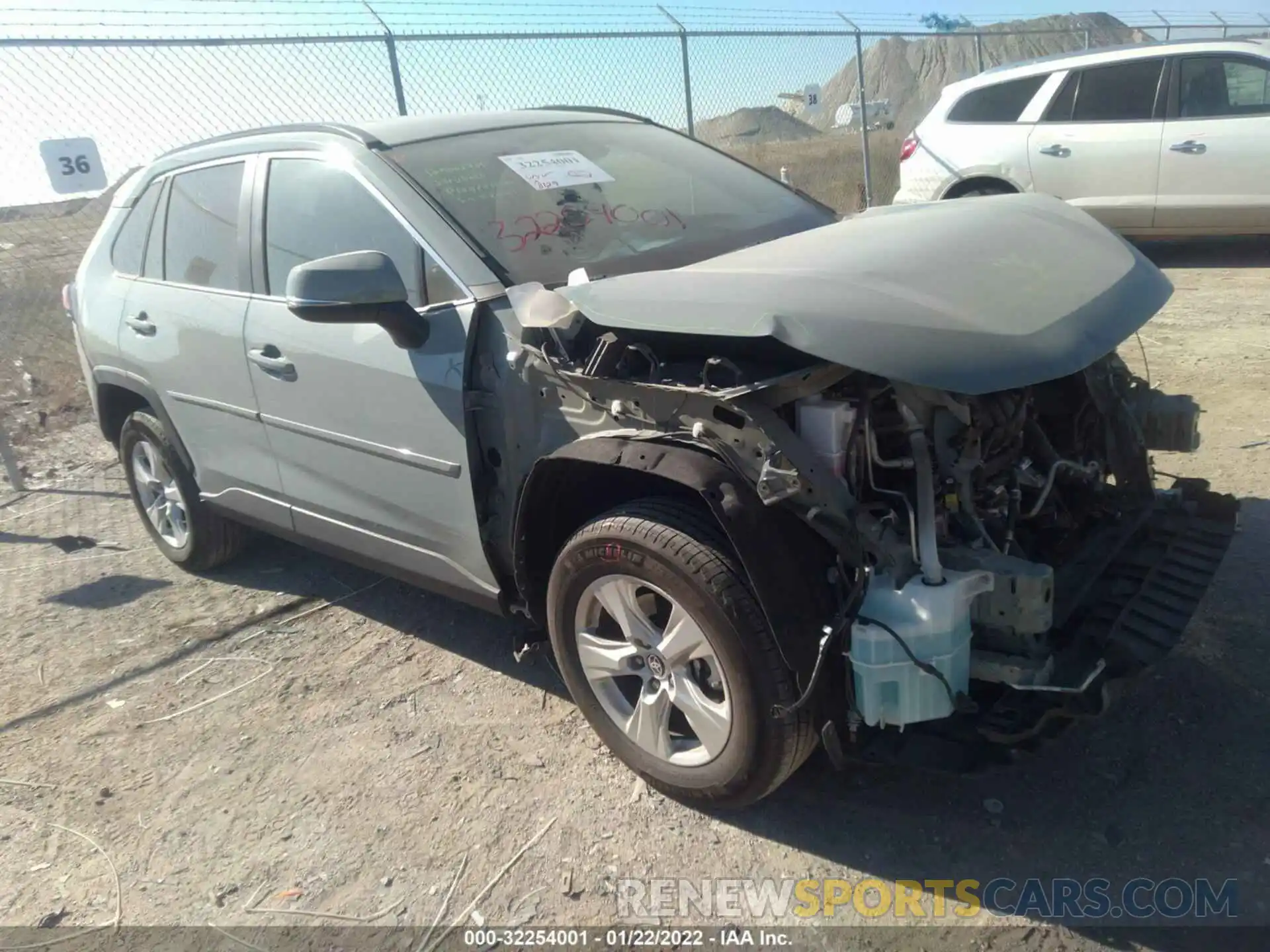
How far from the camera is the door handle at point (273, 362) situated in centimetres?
353

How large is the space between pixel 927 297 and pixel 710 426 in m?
0.61

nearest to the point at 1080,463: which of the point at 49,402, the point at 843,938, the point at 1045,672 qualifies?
the point at 1045,672

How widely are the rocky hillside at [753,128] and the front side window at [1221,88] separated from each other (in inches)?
174

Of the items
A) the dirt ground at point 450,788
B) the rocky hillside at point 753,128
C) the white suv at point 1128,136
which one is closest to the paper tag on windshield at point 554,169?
the dirt ground at point 450,788

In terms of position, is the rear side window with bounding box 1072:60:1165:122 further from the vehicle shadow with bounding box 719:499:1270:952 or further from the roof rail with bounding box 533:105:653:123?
the vehicle shadow with bounding box 719:499:1270:952

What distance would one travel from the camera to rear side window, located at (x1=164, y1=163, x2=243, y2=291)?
388cm

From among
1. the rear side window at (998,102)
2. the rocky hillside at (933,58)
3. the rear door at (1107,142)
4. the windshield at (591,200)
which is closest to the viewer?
the windshield at (591,200)

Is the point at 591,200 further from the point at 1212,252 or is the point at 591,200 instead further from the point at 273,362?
the point at 1212,252

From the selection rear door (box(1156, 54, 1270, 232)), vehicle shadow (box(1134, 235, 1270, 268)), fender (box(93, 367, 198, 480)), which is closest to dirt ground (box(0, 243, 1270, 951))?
fender (box(93, 367, 198, 480))

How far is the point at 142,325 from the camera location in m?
4.31

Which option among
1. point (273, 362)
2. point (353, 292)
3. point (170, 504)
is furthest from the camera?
point (170, 504)

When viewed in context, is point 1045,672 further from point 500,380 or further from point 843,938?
point 500,380

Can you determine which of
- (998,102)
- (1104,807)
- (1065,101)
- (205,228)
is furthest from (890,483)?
(998,102)

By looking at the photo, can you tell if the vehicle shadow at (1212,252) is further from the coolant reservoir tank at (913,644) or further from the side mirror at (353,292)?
the side mirror at (353,292)
